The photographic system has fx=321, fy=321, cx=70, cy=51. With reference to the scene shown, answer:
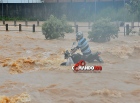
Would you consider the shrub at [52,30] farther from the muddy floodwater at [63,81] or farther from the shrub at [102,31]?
the muddy floodwater at [63,81]

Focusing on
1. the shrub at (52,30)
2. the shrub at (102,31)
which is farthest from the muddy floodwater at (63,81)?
the shrub at (52,30)

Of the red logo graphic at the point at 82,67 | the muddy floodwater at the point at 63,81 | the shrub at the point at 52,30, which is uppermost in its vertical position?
the shrub at the point at 52,30

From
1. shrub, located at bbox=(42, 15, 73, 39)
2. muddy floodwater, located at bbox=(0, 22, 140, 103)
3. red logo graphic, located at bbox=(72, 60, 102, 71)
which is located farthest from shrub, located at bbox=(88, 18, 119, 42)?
red logo graphic, located at bbox=(72, 60, 102, 71)

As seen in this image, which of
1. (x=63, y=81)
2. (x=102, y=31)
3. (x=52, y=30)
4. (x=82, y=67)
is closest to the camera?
(x=63, y=81)

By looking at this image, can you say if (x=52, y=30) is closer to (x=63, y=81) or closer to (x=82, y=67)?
(x=82, y=67)

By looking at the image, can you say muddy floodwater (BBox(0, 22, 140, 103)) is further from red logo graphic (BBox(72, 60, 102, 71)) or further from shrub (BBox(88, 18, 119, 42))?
shrub (BBox(88, 18, 119, 42))

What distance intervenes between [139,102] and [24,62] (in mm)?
5525

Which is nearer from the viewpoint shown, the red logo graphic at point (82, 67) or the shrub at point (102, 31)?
the red logo graphic at point (82, 67)

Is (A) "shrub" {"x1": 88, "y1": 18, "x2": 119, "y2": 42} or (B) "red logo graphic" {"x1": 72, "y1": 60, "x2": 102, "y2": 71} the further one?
(A) "shrub" {"x1": 88, "y1": 18, "x2": 119, "y2": 42}

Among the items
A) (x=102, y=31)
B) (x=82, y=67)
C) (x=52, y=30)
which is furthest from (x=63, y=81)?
(x=52, y=30)

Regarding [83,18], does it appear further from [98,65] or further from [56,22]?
[98,65]

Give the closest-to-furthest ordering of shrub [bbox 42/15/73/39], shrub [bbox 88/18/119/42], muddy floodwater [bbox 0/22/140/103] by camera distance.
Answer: muddy floodwater [bbox 0/22/140/103]
shrub [bbox 88/18/119/42]
shrub [bbox 42/15/73/39]

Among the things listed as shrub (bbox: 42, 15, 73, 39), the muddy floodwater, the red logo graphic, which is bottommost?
the muddy floodwater

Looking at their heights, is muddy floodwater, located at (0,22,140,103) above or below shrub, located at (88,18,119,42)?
below
